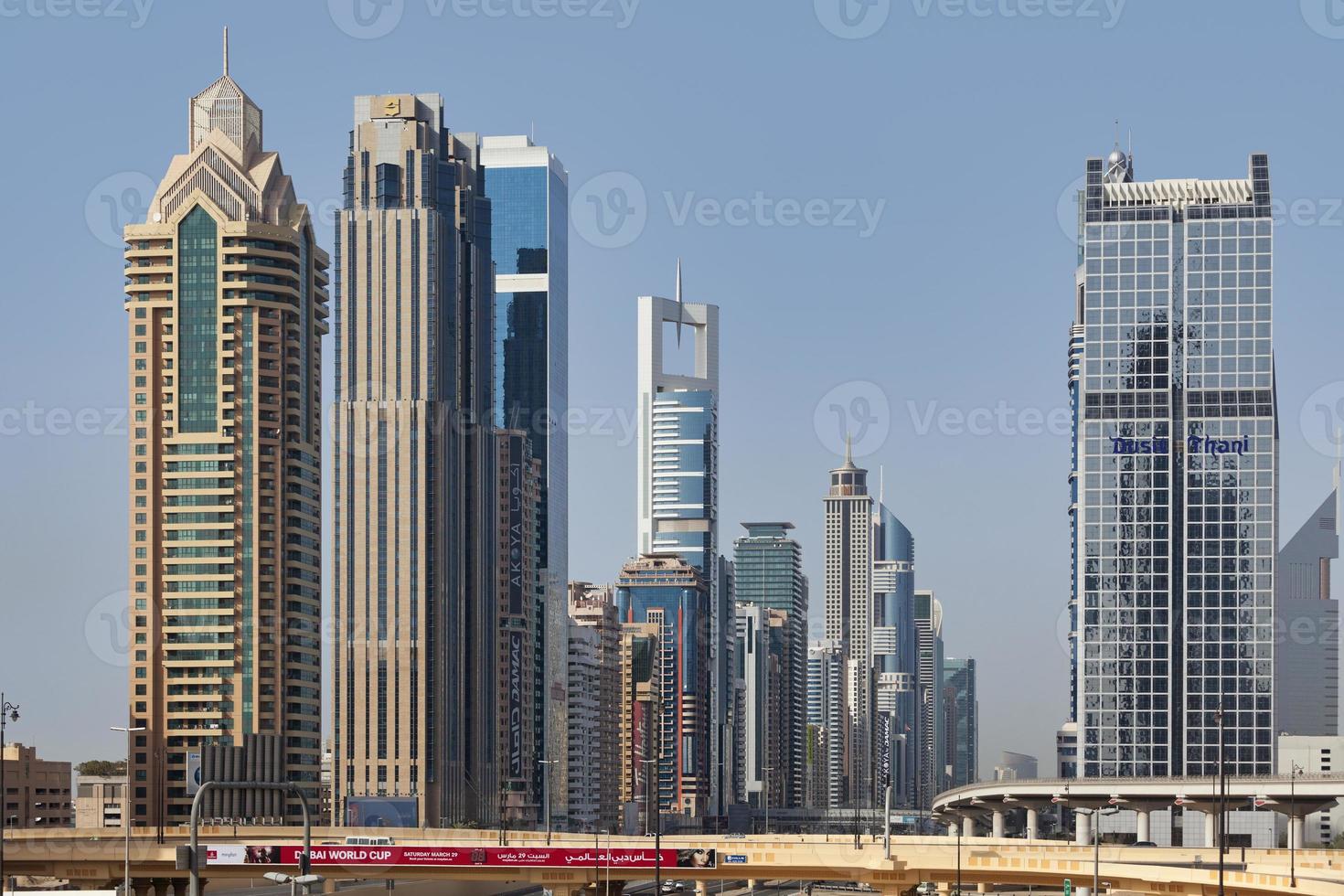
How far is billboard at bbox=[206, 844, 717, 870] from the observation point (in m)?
117

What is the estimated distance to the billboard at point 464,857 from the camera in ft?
384

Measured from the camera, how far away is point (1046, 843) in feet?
481

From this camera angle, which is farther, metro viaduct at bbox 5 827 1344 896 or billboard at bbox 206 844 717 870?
metro viaduct at bbox 5 827 1344 896

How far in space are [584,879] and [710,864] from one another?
8516 millimetres

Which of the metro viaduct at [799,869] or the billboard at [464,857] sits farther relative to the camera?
the metro viaduct at [799,869]

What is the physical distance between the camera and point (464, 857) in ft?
395

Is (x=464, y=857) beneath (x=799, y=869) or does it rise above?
above

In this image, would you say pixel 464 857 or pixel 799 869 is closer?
pixel 464 857

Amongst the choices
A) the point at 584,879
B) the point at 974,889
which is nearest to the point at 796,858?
the point at 584,879

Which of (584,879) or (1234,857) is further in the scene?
(1234,857)

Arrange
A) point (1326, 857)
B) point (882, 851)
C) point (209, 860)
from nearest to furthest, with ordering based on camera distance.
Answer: point (209, 860) < point (882, 851) < point (1326, 857)

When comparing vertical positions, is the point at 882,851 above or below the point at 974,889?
above

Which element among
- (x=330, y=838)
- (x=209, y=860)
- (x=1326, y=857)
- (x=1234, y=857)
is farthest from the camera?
(x=330, y=838)

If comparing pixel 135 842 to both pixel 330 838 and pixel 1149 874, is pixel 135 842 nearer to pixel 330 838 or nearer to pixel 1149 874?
pixel 330 838
